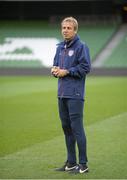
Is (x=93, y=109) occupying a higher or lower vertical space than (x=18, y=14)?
lower

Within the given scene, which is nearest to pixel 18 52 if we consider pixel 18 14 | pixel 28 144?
pixel 18 14

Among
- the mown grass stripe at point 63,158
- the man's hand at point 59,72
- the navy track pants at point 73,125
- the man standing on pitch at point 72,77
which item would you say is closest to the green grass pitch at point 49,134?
the mown grass stripe at point 63,158

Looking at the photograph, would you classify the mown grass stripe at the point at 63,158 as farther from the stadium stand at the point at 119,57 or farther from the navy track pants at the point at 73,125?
the stadium stand at the point at 119,57

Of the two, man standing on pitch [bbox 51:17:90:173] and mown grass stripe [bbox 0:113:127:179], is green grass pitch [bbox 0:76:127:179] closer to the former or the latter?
mown grass stripe [bbox 0:113:127:179]

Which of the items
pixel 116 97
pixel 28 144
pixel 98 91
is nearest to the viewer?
pixel 28 144

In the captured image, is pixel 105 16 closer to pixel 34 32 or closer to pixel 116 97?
pixel 34 32

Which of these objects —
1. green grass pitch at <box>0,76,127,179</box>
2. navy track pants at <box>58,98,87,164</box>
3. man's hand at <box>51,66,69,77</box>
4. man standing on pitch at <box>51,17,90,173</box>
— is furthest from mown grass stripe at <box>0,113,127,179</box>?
man's hand at <box>51,66,69,77</box>

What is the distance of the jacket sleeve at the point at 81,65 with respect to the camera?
807 cm

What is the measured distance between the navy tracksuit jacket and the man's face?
0.07 m

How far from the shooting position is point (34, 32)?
37.5 metres

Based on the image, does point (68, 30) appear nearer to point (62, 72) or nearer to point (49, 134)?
point (62, 72)

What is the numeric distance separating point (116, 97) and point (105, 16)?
64.7 ft

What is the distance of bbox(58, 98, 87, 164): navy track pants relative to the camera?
8.15m

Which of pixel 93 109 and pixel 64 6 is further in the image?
pixel 64 6
